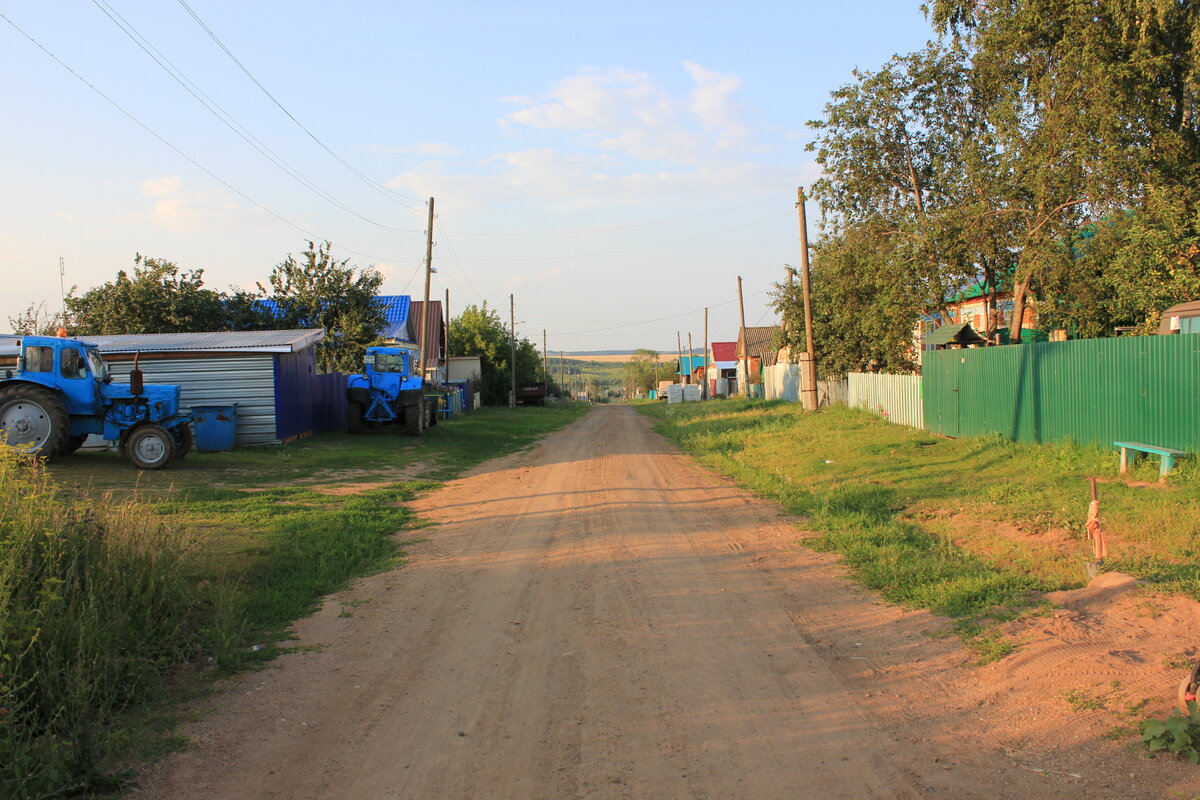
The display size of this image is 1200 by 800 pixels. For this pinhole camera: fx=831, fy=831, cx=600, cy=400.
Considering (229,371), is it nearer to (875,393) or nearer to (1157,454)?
(875,393)

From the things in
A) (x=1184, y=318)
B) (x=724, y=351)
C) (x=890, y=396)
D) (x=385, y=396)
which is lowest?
(x=890, y=396)

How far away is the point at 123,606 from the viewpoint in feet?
18.7

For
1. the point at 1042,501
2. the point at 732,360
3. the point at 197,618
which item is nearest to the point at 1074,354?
the point at 1042,501

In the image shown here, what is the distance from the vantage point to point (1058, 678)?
5.14 metres

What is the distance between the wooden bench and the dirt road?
199 inches

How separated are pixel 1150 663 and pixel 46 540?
711cm

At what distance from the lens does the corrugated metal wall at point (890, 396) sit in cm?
2123

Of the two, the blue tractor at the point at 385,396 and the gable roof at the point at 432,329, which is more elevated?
the gable roof at the point at 432,329

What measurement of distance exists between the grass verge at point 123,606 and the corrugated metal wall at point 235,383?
31.1 feet

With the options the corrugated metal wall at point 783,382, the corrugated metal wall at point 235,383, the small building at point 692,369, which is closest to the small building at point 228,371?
the corrugated metal wall at point 235,383

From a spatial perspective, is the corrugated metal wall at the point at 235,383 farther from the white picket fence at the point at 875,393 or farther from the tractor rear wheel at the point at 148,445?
the white picket fence at the point at 875,393

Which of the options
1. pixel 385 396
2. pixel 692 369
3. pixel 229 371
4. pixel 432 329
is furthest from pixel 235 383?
pixel 692 369

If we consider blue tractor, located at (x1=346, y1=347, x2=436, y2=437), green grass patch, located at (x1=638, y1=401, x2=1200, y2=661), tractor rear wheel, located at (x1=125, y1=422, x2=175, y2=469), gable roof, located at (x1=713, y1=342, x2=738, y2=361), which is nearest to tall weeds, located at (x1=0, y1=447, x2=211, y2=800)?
green grass patch, located at (x1=638, y1=401, x2=1200, y2=661)

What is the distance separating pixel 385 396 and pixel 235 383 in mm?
4943
